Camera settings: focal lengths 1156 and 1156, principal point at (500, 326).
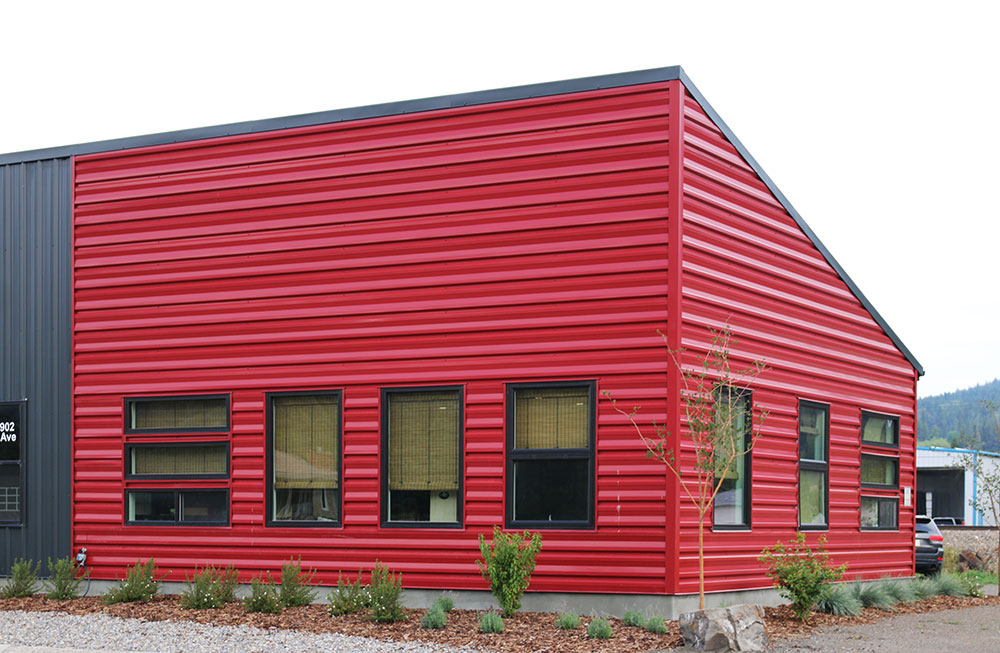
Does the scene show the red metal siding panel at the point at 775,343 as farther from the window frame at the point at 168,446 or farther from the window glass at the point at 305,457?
the window frame at the point at 168,446

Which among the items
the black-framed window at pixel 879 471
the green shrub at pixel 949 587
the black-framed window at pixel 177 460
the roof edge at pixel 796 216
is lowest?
the green shrub at pixel 949 587

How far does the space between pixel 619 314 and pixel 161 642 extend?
5961 millimetres

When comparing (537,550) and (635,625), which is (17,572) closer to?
(537,550)

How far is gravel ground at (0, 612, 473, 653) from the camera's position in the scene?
11.3m

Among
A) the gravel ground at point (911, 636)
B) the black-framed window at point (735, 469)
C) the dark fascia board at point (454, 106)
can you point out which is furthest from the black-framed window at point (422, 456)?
the gravel ground at point (911, 636)

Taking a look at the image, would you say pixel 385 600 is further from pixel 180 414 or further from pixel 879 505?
pixel 879 505

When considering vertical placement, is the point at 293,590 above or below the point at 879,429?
below

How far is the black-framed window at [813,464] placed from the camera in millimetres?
15398

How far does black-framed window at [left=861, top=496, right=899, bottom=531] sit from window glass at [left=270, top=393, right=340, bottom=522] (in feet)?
26.0

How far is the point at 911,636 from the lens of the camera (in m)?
12.3

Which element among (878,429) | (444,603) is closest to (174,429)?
(444,603)

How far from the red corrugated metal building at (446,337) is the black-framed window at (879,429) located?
734 mm

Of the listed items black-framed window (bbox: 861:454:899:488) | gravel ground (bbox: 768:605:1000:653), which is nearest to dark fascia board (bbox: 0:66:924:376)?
black-framed window (bbox: 861:454:899:488)

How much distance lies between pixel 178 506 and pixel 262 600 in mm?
2461
